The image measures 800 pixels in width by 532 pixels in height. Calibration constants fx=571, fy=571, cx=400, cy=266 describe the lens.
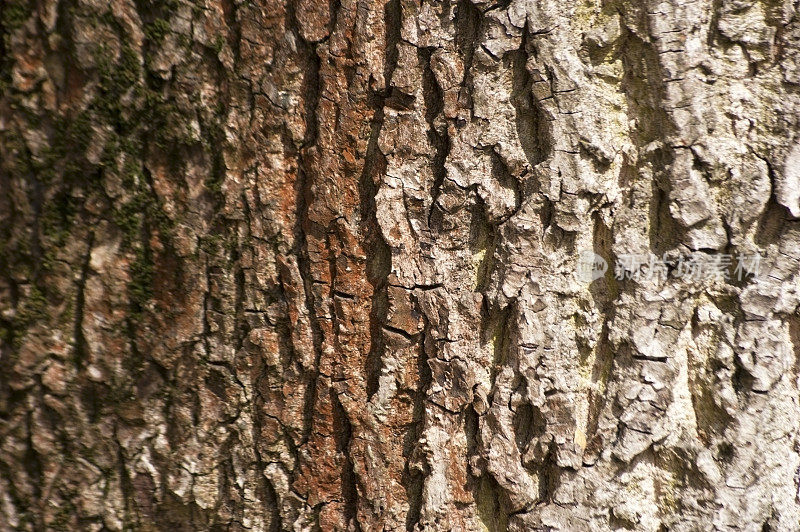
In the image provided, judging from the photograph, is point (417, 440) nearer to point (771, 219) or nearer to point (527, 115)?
point (527, 115)

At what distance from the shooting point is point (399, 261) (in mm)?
1392

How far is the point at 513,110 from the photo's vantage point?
1.35m

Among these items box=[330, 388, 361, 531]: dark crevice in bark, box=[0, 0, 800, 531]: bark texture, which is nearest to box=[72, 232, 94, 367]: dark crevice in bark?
box=[0, 0, 800, 531]: bark texture

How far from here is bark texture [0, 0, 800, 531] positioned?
1321mm

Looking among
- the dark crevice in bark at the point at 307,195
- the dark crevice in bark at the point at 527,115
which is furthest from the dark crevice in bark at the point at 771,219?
the dark crevice in bark at the point at 307,195

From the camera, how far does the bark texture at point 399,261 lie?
4.33ft

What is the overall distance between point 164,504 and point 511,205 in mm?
1167

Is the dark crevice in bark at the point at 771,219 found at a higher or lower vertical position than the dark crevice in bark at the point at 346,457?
higher

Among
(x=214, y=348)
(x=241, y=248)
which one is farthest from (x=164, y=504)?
(x=241, y=248)

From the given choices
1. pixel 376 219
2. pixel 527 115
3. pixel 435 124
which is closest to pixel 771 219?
pixel 527 115

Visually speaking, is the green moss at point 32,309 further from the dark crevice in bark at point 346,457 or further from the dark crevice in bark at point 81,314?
the dark crevice in bark at point 346,457

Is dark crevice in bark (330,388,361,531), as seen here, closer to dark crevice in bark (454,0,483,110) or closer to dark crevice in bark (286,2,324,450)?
dark crevice in bark (286,2,324,450)

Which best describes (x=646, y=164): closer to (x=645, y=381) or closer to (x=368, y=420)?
(x=645, y=381)

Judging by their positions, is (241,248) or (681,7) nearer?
(681,7)
